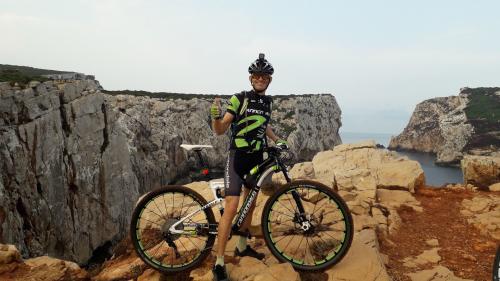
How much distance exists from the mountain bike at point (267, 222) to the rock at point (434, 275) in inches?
73.5

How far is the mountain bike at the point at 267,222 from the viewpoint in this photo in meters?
5.99

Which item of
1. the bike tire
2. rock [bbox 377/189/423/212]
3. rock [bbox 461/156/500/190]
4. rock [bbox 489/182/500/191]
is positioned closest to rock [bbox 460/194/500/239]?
rock [bbox 489/182/500/191]

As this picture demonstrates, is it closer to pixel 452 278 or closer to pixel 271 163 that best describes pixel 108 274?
pixel 271 163

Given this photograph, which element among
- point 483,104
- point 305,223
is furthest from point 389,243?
point 483,104

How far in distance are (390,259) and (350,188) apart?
4.41 meters

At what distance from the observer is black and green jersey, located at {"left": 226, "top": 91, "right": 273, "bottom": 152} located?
237 inches

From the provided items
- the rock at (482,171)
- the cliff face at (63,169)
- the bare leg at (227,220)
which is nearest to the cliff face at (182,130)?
the cliff face at (63,169)

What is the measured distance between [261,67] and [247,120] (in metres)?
0.94

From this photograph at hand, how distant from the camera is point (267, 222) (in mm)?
6051

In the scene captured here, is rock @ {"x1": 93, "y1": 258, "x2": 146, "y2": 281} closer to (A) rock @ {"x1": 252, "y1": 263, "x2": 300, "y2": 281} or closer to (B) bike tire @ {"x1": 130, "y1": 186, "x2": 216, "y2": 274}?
(B) bike tire @ {"x1": 130, "y1": 186, "x2": 216, "y2": 274}

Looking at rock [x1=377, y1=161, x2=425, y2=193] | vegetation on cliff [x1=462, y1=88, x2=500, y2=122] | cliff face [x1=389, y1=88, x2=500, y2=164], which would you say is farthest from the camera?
vegetation on cliff [x1=462, y1=88, x2=500, y2=122]

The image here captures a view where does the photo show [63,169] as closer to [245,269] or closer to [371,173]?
[371,173]

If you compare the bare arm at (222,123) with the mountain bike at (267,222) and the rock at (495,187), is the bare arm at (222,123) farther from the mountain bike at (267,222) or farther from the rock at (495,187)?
the rock at (495,187)

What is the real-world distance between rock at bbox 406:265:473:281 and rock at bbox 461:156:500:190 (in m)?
8.62
